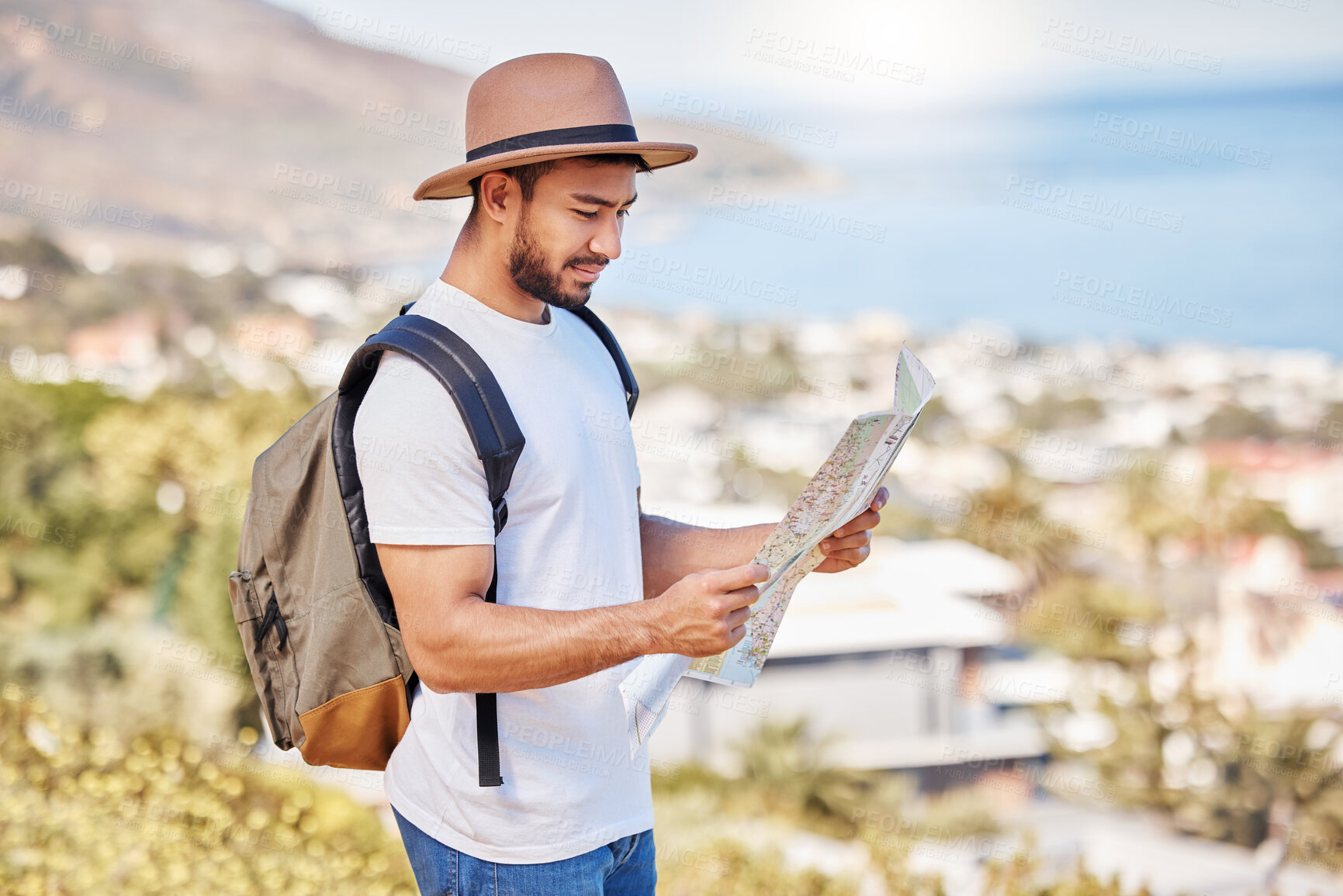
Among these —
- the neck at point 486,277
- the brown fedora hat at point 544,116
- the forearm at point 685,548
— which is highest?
the brown fedora hat at point 544,116

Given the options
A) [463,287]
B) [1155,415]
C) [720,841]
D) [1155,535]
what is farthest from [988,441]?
[463,287]

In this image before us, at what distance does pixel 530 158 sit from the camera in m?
1.03

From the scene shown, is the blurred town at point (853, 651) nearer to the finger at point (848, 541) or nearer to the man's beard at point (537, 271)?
the man's beard at point (537, 271)

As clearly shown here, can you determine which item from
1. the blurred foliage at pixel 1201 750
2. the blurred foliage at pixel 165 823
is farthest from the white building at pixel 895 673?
the blurred foliage at pixel 165 823

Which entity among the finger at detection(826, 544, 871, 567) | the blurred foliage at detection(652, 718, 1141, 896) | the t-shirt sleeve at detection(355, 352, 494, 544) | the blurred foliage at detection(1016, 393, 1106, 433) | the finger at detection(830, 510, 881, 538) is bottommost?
the blurred foliage at detection(1016, 393, 1106, 433)

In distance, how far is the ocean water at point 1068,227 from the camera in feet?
49.4

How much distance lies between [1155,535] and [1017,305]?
15.4m

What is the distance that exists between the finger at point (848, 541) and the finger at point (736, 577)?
29 centimetres

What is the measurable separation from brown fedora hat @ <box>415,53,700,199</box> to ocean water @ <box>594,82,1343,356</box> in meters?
11.4

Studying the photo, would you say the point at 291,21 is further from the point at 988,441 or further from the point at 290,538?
the point at 290,538

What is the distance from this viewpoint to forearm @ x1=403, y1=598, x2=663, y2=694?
921 mm

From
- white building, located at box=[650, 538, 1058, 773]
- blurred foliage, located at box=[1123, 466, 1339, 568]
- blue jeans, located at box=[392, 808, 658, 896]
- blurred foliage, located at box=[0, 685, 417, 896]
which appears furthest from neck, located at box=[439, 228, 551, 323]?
blurred foliage, located at box=[1123, 466, 1339, 568]

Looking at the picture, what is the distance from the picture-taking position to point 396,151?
14.6 metres

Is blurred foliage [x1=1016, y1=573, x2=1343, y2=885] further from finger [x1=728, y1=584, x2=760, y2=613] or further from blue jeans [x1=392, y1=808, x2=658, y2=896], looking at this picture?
finger [x1=728, y1=584, x2=760, y2=613]
